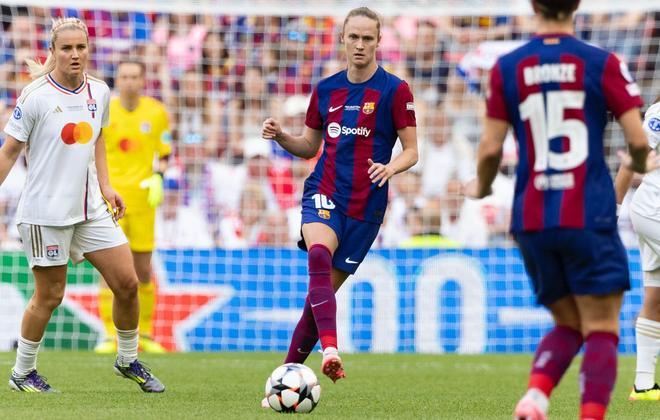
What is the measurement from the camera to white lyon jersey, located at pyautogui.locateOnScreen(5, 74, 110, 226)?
7.33 m

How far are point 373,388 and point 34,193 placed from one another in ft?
8.99

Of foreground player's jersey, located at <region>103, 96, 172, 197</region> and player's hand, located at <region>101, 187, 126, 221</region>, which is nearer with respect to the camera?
player's hand, located at <region>101, 187, 126, 221</region>

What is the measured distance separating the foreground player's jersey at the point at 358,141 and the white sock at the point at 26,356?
199 centimetres

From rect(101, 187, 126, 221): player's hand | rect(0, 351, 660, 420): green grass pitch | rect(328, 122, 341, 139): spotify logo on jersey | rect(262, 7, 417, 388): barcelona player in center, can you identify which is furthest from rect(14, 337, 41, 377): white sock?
rect(328, 122, 341, 139): spotify logo on jersey

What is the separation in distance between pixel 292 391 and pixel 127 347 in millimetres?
1672

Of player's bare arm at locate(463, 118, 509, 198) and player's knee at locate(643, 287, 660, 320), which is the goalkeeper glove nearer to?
player's knee at locate(643, 287, 660, 320)

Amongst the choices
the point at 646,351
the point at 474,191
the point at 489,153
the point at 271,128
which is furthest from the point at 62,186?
the point at 646,351

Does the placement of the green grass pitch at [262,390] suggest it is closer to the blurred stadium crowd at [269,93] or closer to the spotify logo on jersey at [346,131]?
the spotify logo on jersey at [346,131]

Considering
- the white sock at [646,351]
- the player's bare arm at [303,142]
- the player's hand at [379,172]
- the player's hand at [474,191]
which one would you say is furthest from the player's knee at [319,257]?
the white sock at [646,351]

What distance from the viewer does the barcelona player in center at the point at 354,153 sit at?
7.29 meters

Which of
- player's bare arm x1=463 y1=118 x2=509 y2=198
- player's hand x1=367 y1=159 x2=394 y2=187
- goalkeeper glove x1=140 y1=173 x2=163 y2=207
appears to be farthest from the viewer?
goalkeeper glove x1=140 y1=173 x2=163 y2=207

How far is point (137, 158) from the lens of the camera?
38.8 feet

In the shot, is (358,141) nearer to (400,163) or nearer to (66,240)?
(400,163)

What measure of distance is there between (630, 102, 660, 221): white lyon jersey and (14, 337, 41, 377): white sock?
4.03 metres
